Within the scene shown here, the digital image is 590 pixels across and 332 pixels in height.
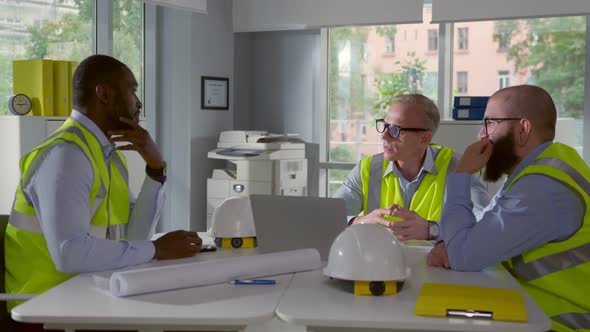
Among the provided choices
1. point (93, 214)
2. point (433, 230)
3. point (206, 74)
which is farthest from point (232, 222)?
point (206, 74)

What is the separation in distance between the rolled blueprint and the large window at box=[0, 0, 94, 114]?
3015mm

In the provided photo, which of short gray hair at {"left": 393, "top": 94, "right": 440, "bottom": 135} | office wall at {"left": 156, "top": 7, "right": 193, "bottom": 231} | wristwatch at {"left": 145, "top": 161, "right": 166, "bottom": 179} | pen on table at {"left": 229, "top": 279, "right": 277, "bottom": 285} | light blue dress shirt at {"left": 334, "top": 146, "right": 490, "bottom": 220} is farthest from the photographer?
office wall at {"left": 156, "top": 7, "right": 193, "bottom": 231}

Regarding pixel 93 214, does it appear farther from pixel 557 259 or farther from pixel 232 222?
pixel 557 259

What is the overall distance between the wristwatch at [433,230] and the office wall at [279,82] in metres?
3.77

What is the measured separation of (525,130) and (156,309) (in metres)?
1.36

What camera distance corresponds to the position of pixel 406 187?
135 inches

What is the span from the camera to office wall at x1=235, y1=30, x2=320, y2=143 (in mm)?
6652

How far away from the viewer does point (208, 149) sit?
20.3 ft

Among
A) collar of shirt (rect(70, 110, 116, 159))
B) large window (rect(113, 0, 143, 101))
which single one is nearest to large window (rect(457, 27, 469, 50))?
large window (rect(113, 0, 143, 101))

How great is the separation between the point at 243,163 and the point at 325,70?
1478mm

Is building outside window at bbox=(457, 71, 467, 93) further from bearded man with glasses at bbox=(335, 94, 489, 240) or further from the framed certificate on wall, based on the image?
bearded man with glasses at bbox=(335, 94, 489, 240)

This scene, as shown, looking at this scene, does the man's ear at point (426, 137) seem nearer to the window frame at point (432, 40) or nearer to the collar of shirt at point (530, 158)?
the collar of shirt at point (530, 158)

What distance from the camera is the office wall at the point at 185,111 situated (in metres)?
6.00

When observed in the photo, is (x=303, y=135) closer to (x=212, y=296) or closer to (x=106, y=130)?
(x=106, y=130)
